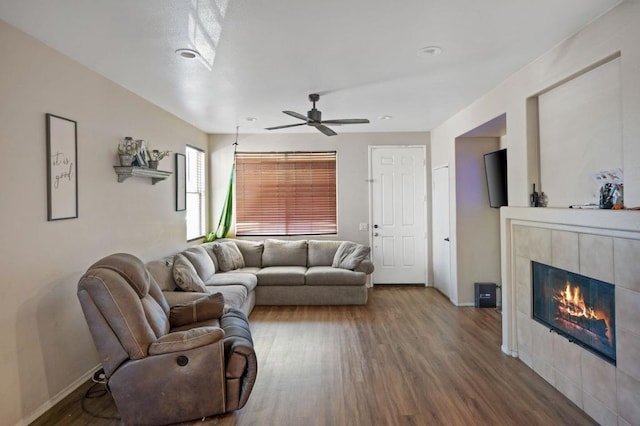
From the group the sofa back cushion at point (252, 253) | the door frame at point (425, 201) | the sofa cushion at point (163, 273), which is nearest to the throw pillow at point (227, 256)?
the sofa back cushion at point (252, 253)

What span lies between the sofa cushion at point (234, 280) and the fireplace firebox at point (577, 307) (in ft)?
10.2

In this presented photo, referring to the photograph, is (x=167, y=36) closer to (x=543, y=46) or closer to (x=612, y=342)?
(x=543, y=46)

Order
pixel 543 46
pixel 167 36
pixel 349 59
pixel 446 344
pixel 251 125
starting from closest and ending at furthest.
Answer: pixel 167 36
pixel 543 46
pixel 349 59
pixel 446 344
pixel 251 125

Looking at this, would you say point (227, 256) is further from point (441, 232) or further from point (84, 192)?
point (441, 232)

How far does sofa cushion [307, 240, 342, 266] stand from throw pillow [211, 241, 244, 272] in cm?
107

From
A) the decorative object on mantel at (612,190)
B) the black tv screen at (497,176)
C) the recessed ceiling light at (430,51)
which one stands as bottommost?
the decorative object on mantel at (612,190)

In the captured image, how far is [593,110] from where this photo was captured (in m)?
2.63

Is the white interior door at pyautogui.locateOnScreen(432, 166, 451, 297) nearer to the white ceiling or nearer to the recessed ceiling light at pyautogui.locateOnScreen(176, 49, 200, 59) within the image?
the white ceiling

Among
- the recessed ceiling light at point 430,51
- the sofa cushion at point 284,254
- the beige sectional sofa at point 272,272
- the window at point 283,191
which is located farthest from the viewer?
the window at point 283,191

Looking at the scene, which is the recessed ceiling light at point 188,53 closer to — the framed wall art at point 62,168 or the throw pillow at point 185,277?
the framed wall art at point 62,168

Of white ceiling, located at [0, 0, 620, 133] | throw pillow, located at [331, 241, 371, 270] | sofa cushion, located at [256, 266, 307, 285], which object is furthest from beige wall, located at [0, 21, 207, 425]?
throw pillow, located at [331, 241, 371, 270]

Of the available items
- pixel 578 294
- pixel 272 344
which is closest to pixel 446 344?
pixel 578 294

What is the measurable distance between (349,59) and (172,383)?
8.76 ft

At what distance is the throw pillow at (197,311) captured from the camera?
310cm
